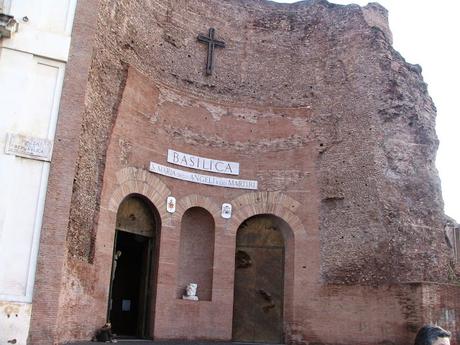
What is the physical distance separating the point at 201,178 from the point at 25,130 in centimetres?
693

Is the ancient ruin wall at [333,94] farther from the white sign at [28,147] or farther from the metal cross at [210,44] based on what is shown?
the white sign at [28,147]

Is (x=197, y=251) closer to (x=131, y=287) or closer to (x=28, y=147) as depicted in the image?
(x=131, y=287)

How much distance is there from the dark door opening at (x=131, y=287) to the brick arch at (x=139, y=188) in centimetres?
111

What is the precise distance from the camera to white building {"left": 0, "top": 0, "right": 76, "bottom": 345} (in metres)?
10.1

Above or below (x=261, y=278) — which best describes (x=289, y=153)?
above

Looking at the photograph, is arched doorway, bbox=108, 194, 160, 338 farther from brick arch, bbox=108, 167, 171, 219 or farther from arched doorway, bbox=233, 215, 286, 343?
arched doorway, bbox=233, 215, 286, 343

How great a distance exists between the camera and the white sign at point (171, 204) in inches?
630

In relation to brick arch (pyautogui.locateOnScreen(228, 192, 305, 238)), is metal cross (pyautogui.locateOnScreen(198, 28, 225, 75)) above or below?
above

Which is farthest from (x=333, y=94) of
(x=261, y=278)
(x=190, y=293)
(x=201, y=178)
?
(x=190, y=293)

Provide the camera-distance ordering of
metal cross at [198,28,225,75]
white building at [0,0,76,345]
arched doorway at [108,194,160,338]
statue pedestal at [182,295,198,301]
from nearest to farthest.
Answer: white building at [0,0,76,345]
arched doorway at [108,194,160,338]
statue pedestal at [182,295,198,301]
metal cross at [198,28,225,75]

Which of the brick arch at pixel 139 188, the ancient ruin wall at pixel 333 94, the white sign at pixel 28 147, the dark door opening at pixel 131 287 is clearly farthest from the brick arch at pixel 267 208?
the white sign at pixel 28 147

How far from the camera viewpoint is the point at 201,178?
1688 centimetres

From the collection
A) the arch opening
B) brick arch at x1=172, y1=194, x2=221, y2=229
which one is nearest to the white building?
brick arch at x1=172, y1=194, x2=221, y2=229

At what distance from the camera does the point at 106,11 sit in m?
14.2
